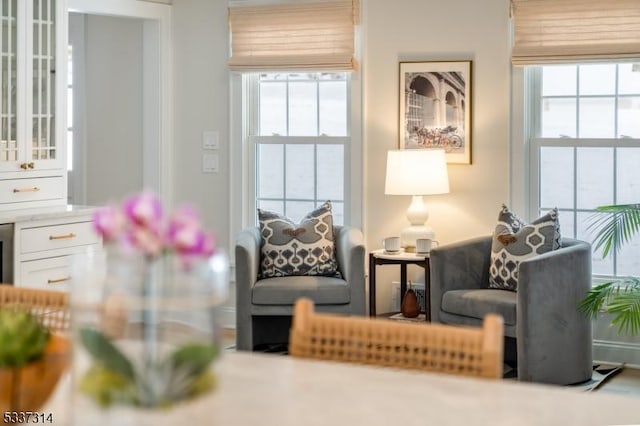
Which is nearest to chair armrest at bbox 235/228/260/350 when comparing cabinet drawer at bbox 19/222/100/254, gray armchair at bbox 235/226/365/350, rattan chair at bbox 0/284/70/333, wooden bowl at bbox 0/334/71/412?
gray armchair at bbox 235/226/365/350

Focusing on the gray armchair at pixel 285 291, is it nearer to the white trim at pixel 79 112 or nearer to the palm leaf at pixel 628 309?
the palm leaf at pixel 628 309

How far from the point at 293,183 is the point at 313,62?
0.84 metres

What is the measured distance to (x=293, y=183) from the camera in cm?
675

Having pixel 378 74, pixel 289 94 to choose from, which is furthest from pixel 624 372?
pixel 289 94

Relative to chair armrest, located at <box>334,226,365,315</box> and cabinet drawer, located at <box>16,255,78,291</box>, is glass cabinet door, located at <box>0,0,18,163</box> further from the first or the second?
chair armrest, located at <box>334,226,365,315</box>

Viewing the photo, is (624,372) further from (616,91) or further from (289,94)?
(289,94)

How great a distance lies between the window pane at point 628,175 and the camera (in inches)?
227

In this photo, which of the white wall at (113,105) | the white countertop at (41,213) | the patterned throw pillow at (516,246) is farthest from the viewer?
the white wall at (113,105)

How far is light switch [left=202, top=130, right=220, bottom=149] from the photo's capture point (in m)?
6.87

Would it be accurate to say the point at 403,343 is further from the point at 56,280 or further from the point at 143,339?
the point at 56,280

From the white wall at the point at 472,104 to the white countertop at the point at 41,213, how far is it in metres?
1.86

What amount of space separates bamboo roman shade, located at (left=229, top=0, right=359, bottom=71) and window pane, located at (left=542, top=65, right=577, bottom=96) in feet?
3.98

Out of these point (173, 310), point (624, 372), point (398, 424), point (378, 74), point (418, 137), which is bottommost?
point (624, 372)

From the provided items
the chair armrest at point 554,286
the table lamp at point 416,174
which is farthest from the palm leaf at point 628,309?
the table lamp at point 416,174
